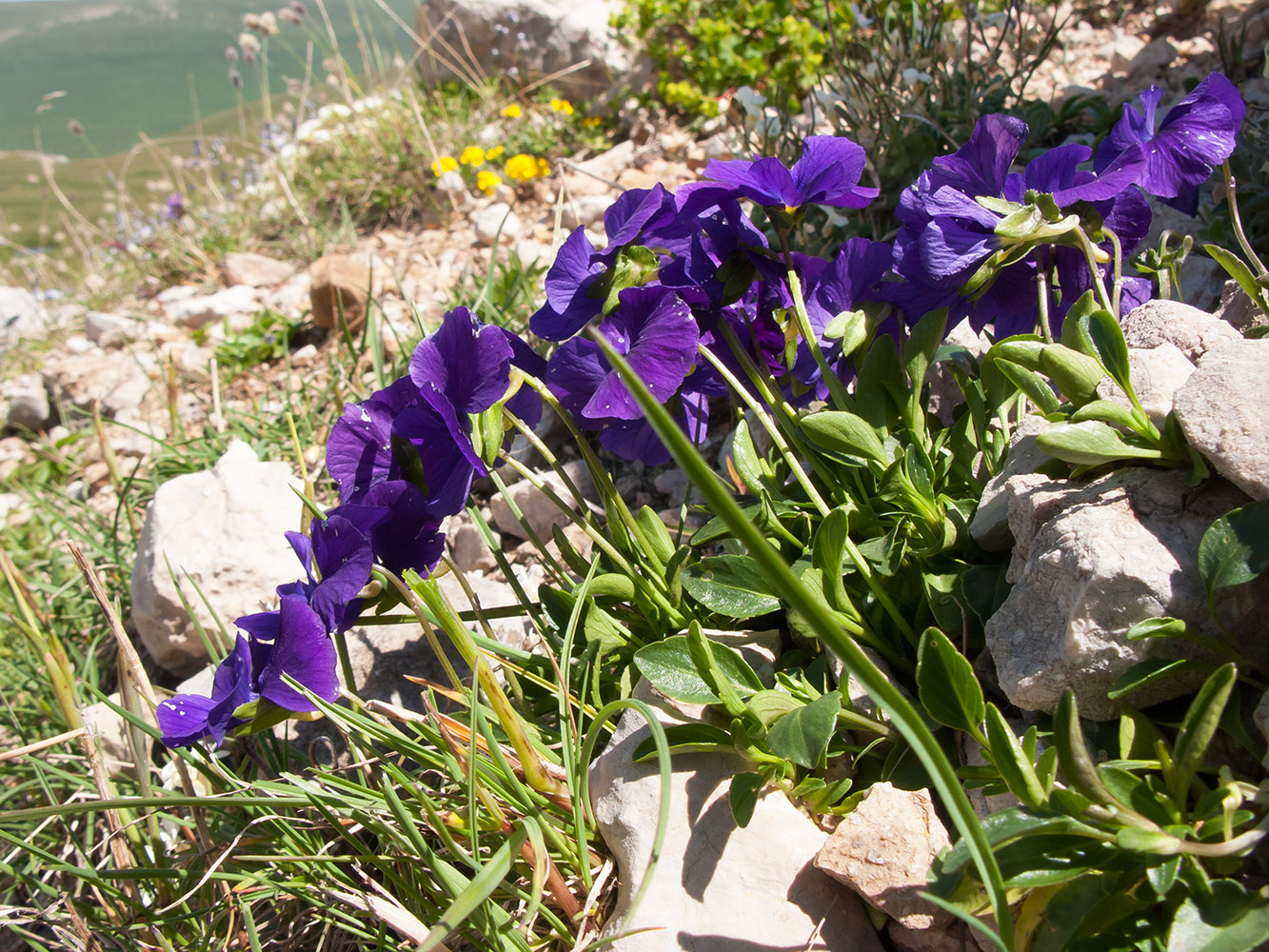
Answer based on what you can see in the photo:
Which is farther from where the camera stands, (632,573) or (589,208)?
(589,208)

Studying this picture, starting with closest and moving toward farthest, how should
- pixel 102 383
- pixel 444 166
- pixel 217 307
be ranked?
pixel 102 383 < pixel 217 307 < pixel 444 166

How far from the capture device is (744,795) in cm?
110

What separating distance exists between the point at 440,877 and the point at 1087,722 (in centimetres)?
85

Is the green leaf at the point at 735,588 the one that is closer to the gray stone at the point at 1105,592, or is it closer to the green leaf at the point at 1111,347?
the gray stone at the point at 1105,592

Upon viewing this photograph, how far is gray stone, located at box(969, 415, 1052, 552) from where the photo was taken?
47.7 inches

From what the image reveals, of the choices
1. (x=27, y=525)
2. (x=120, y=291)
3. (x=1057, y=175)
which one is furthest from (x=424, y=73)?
(x=1057, y=175)

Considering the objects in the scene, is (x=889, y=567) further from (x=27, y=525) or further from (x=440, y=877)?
(x=27, y=525)

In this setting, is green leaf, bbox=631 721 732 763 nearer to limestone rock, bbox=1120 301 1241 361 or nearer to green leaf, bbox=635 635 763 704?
green leaf, bbox=635 635 763 704

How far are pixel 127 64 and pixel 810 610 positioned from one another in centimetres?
1728

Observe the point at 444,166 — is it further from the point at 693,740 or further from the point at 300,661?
the point at 693,740

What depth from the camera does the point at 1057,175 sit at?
1.26m

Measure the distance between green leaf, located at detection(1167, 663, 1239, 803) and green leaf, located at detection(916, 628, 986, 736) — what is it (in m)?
0.19

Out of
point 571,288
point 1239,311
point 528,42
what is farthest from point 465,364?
point 528,42

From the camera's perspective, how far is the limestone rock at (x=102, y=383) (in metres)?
3.60
